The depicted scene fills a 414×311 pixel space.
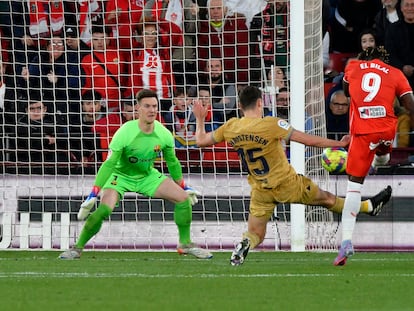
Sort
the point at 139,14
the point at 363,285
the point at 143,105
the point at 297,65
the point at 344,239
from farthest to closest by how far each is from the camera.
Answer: the point at 139,14 < the point at 297,65 < the point at 143,105 < the point at 344,239 < the point at 363,285

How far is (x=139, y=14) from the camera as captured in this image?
16.5 metres

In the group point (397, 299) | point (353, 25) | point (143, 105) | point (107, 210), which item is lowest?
point (397, 299)

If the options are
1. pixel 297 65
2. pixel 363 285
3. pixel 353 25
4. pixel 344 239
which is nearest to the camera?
pixel 363 285

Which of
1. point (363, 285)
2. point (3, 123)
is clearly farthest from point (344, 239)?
point (3, 123)

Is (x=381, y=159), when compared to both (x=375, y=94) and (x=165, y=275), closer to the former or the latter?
(x=375, y=94)

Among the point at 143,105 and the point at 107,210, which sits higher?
the point at 143,105

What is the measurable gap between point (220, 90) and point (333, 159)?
2.68m

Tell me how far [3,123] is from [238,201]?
3.34 metres

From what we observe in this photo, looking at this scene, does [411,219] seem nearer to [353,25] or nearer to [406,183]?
[406,183]

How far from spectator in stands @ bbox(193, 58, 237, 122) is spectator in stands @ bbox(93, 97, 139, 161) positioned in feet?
3.18

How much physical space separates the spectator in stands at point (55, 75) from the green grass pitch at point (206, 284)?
148 inches

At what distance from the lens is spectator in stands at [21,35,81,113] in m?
16.2

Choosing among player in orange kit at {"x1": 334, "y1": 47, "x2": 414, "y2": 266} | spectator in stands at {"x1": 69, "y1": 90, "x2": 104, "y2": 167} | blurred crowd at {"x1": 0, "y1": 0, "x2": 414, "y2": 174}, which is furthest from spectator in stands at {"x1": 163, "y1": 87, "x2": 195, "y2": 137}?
player in orange kit at {"x1": 334, "y1": 47, "x2": 414, "y2": 266}

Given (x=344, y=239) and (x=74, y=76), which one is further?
(x=74, y=76)
